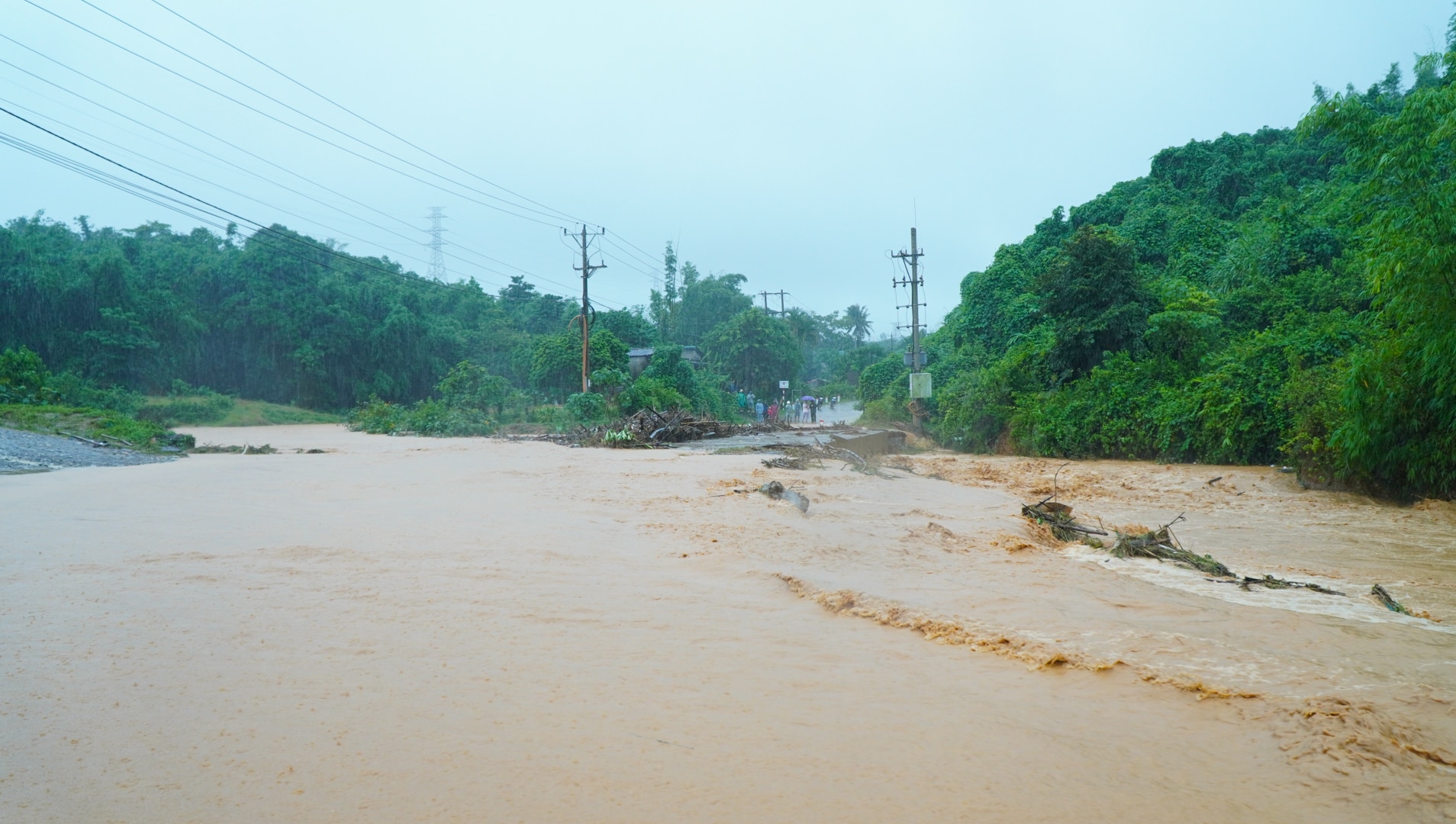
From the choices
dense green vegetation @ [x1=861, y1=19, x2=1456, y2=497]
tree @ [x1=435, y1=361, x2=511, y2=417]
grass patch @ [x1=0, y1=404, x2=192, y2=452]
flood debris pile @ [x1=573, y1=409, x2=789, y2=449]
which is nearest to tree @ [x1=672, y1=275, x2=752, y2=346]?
dense green vegetation @ [x1=861, y1=19, x2=1456, y2=497]

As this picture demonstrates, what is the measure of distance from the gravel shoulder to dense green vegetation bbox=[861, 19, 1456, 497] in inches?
772

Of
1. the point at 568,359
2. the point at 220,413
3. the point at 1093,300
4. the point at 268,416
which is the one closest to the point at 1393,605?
the point at 1093,300

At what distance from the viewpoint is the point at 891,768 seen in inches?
124

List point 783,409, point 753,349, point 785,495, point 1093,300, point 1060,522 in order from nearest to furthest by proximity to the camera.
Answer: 1. point 1060,522
2. point 785,495
3. point 1093,300
4. point 783,409
5. point 753,349

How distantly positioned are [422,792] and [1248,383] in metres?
18.9

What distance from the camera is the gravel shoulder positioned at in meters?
13.9

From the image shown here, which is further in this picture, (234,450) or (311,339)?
(311,339)

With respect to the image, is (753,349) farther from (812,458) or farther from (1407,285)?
(1407,285)

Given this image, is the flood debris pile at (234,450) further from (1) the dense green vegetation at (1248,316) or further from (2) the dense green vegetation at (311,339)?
(1) the dense green vegetation at (1248,316)

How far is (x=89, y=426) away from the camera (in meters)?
19.3

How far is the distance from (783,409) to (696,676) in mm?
42978

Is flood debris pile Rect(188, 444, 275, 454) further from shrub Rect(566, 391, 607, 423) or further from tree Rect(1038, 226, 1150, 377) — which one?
tree Rect(1038, 226, 1150, 377)

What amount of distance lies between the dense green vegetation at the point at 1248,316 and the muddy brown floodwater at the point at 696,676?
339cm

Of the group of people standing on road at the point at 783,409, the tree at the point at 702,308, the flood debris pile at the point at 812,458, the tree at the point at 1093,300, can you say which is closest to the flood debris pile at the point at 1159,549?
the flood debris pile at the point at 812,458
